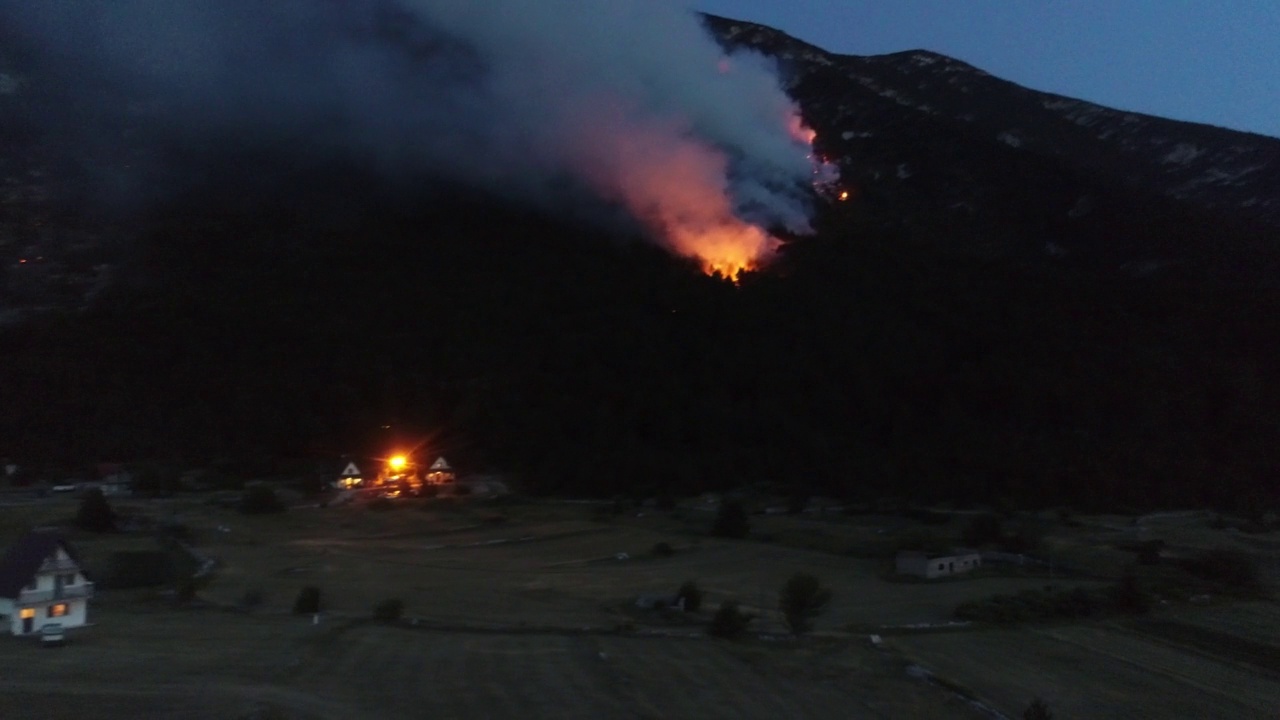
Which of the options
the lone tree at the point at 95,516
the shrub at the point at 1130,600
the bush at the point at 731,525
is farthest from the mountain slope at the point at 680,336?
the shrub at the point at 1130,600

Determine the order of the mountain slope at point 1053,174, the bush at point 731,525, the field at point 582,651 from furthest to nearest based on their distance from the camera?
the mountain slope at point 1053,174, the bush at point 731,525, the field at point 582,651

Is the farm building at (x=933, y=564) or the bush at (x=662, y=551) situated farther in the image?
the bush at (x=662, y=551)

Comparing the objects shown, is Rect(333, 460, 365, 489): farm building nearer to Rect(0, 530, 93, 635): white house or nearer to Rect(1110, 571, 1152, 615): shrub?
Rect(0, 530, 93, 635): white house

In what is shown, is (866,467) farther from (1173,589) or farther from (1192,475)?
(1173,589)

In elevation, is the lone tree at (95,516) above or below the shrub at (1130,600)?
above

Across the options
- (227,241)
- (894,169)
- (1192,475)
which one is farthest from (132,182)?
(1192,475)

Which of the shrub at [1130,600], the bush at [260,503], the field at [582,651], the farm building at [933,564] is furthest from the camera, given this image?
the bush at [260,503]

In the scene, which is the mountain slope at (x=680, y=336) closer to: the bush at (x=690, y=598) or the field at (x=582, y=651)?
the field at (x=582, y=651)

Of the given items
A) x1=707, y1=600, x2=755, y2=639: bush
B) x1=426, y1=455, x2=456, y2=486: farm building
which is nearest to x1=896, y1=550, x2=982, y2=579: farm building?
x1=707, y1=600, x2=755, y2=639: bush
